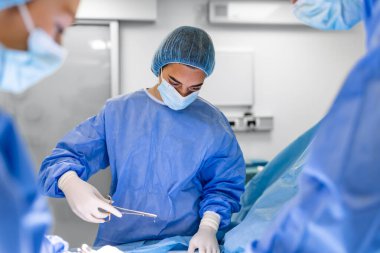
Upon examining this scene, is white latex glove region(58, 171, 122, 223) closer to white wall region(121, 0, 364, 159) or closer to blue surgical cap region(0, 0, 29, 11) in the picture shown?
blue surgical cap region(0, 0, 29, 11)

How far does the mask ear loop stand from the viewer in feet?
1.90

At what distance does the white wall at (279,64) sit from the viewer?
2.86 m

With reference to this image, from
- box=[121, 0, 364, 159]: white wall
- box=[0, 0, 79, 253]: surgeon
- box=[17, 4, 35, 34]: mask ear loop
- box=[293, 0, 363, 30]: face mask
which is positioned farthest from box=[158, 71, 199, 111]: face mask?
box=[121, 0, 364, 159]: white wall

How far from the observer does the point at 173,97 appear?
4.54ft

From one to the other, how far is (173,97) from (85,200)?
0.50 metres

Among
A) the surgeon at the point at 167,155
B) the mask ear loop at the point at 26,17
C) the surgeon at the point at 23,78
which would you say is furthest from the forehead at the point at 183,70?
the mask ear loop at the point at 26,17

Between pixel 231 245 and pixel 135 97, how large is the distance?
0.69 m

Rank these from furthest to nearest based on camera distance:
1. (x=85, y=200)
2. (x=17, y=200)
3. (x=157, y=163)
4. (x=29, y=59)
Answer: (x=157, y=163)
(x=85, y=200)
(x=29, y=59)
(x=17, y=200)

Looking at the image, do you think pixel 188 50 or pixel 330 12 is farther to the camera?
pixel 188 50

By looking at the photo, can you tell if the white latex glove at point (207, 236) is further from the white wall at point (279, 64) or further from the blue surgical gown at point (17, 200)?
the white wall at point (279, 64)

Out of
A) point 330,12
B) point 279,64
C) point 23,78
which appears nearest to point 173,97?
point 330,12

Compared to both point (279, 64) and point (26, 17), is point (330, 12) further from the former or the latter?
point (279, 64)

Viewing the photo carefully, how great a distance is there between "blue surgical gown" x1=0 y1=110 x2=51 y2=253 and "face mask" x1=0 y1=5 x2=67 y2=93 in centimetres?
10

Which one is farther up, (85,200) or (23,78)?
(23,78)
